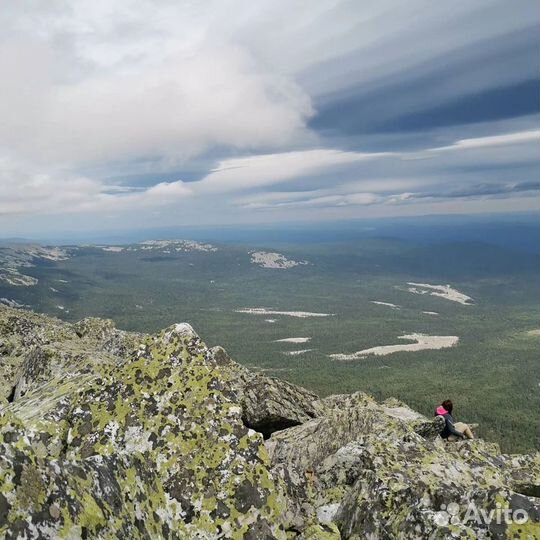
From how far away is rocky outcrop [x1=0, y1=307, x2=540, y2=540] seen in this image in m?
7.83

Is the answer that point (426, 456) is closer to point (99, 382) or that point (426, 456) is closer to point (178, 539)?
point (178, 539)

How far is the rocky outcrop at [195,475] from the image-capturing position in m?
Answer: 7.83

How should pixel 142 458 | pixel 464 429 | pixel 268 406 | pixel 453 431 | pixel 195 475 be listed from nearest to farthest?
1. pixel 142 458
2. pixel 195 475
3. pixel 268 406
4. pixel 453 431
5. pixel 464 429

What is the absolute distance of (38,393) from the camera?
16.0 metres

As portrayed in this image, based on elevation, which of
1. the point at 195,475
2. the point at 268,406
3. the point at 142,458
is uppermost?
the point at 142,458

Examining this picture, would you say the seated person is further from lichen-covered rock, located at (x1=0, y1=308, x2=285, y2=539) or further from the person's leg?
lichen-covered rock, located at (x1=0, y1=308, x2=285, y2=539)

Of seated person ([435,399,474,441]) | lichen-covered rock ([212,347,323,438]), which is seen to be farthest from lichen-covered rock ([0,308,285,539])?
seated person ([435,399,474,441])

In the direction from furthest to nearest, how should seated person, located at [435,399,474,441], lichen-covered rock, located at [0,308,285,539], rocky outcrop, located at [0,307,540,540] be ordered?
seated person, located at [435,399,474,441] → rocky outcrop, located at [0,307,540,540] → lichen-covered rock, located at [0,308,285,539]

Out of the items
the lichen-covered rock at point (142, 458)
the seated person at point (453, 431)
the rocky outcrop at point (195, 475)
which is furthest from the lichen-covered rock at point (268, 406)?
the lichen-covered rock at point (142, 458)

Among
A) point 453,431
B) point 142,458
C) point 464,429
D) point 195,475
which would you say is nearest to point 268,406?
point 453,431

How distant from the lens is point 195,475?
37.2ft

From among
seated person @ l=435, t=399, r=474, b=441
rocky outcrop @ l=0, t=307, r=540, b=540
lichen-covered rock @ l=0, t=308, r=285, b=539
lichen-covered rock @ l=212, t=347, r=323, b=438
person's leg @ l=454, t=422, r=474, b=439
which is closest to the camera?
lichen-covered rock @ l=0, t=308, r=285, b=539

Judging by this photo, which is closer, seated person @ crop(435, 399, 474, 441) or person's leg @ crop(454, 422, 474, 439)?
seated person @ crop(435, 399, 474, 441)

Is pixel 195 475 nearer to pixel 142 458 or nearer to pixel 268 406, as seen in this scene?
pixel 142 458
